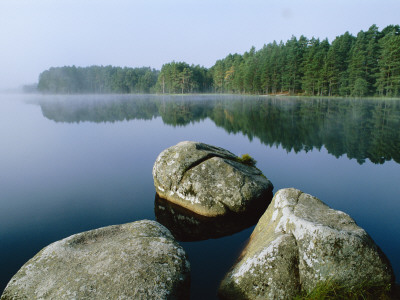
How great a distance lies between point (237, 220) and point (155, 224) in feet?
10.9

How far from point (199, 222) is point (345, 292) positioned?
472cm

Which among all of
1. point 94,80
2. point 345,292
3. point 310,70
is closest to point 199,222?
point 345,292

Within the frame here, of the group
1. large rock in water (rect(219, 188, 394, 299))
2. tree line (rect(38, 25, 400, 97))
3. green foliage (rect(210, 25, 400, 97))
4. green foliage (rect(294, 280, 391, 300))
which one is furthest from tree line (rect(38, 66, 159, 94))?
green foliage (rect(294, 280, 391, 300))

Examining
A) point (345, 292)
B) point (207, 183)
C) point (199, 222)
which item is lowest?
point (199, 222)

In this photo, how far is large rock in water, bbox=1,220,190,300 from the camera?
13.2 feet

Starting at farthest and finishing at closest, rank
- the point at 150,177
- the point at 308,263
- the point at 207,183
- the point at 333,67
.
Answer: the point at 333,67, the point at 150,177, the point at 207,183, the point at 308,263

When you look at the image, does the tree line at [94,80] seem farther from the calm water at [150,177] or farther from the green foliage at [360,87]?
the calm water at [150,177]

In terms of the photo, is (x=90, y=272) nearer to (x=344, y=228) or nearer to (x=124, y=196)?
(x=344, y=228)

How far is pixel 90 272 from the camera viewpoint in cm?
432

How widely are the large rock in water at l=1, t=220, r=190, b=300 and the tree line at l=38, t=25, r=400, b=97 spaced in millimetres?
72541

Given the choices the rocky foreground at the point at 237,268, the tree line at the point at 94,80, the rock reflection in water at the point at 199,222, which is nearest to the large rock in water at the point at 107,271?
the rocky foreground at the point at 237,268

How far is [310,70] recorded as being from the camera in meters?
74.7

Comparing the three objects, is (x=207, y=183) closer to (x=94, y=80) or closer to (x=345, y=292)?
(x=345, y=292)

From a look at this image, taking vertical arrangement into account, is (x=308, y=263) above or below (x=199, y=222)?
above
